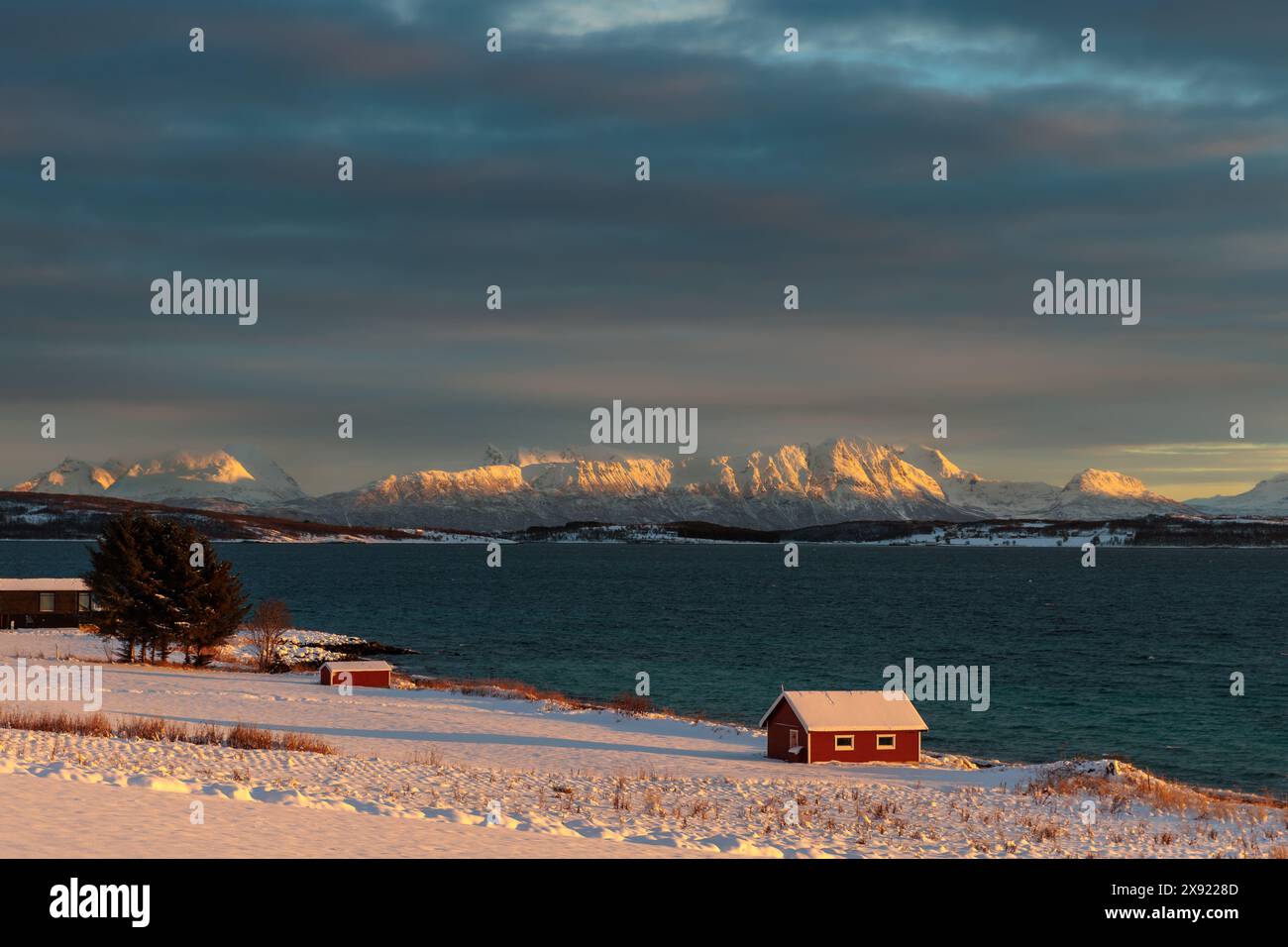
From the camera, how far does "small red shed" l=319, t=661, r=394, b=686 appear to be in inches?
2336

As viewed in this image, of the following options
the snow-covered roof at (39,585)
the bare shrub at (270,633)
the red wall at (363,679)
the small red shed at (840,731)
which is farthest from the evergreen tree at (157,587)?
the small red shed at (840,731)

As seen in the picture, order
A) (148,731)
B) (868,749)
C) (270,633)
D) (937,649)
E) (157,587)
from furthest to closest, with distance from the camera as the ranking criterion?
1. (937,649)
2. (270,633)
3. (157,587)
4. (868,749)
5. (148,731)

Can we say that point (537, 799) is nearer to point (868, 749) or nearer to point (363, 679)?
point (868, 749)

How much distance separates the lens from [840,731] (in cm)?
4156

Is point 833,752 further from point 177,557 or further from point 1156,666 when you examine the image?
point 1156,666

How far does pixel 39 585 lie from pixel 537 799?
73.5 metres

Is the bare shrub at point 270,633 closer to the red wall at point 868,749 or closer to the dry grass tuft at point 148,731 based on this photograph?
the dry grass tuft at point 148,731

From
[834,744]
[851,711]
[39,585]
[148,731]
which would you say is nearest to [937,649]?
[851,711]

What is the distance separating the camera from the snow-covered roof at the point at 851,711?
136 feet
